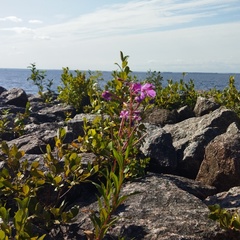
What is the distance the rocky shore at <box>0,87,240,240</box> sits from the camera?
4074mm

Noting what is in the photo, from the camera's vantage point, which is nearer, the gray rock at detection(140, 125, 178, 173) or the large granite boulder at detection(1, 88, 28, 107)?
the gray rock at detection(140, 125, 178, 173)

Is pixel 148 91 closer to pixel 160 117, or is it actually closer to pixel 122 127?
pixel 122 127

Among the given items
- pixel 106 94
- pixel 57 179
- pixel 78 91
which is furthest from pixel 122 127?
pixel 78 91

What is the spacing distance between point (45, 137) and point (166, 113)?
315 centimetres

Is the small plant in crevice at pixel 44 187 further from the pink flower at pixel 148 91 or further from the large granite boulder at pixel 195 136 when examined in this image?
the large granite boulder at pixel 195 136

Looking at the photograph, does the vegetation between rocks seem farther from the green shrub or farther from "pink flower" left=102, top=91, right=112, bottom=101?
the green shrub

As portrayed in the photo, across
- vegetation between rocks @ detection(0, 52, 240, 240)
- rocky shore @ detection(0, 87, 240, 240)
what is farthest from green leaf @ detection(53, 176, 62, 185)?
rocky shore @ detection(0, 87, 240, 240)

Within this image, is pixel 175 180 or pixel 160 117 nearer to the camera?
pixel 175 180

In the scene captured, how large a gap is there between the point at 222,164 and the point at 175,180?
91cm

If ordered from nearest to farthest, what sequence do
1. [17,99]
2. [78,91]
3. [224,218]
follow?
1. [224,218]
2. [78,91]
3. [17,99]

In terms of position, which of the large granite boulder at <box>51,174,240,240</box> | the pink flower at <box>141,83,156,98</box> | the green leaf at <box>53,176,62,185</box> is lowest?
the large granite boulder at <box>51,174,240,240</box>

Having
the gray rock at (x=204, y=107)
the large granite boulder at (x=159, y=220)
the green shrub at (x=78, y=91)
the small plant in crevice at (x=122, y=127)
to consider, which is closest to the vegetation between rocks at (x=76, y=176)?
the small plant in crevice at (x=122, y=127)

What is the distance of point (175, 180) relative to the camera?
537 centimetres

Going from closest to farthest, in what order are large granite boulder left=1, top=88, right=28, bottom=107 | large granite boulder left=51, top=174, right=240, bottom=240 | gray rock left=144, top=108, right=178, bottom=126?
large granite boulder left=51, top=174, right=240, bottom=240 → gray rock left=144, top=108, right=178, bottom=126 → large granite boulder left=1, top=88, right=28, bottom=107
